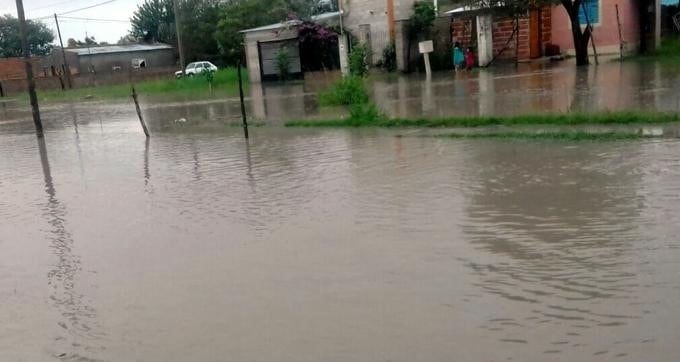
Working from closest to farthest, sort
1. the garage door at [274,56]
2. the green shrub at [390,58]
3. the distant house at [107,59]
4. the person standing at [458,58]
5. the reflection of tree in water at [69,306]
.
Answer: the reflection of tree in water at [69,306] → the person standing at [458,58] → the green shrub at [390,58] → the garage door at [274,56] → the distant house at [107,59]

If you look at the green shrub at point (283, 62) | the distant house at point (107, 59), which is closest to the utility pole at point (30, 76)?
the green shrub at point (283, 62)

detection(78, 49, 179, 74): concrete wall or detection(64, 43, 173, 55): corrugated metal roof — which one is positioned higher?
detection(64, 43, 173, 55): corrugated metal roof

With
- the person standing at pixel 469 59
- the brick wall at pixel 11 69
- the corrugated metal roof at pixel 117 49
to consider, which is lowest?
the person standing at pixel 469 59

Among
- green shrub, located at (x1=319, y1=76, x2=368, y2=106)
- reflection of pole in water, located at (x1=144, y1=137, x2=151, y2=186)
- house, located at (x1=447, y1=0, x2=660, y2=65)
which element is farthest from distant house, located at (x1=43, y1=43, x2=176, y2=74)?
reflection of pole in water, located at (x1=144, y1=137, x2=151, y2=186)

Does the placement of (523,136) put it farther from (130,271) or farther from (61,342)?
(61,342)

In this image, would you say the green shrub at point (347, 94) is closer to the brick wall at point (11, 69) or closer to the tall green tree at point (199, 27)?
the tall green tree at point (199, 27)

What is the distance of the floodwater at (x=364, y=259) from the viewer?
4.48 metres

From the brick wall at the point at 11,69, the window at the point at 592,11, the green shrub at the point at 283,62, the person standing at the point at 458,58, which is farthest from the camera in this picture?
the brick wall at the point at 11,69

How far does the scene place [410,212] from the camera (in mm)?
7441

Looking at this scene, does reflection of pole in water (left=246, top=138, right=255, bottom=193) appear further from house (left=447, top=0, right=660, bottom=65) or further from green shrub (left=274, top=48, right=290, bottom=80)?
green shrub (left=274, top=48, right=290, bottom=80)

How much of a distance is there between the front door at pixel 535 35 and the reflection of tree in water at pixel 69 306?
90.5 ft

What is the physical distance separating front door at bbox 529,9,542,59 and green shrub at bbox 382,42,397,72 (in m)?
6.43

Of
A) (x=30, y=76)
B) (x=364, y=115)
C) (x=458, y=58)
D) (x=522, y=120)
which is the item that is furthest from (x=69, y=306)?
(x=458, y=58)

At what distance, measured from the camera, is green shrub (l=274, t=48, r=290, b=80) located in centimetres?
3809
